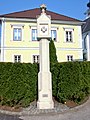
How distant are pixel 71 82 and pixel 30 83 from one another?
216 cm

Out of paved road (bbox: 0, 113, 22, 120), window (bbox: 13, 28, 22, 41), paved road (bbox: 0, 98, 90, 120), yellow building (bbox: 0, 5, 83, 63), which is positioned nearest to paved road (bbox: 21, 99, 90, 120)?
paved road (bbox: 0, 98, 90, 120)

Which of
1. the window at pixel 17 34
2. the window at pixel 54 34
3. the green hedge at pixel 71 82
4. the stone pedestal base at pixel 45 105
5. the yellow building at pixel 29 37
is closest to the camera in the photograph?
the stone pedestal base at pixel 45 105

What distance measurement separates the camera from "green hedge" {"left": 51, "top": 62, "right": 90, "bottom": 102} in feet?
34.5

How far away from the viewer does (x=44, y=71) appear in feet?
34.1

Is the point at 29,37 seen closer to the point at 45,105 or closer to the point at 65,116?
the point at 45,105

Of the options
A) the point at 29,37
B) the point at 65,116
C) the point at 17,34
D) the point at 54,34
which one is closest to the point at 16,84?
the point at 65,116

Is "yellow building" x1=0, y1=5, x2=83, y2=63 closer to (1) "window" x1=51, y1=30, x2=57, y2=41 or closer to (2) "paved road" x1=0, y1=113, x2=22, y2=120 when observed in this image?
(1) "window" x1=51, y1=30, x2=57, y2=41

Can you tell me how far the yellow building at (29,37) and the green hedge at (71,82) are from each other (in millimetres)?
17039

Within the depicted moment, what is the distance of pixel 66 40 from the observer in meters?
29.5

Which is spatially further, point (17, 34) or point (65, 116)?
point (17, 34)

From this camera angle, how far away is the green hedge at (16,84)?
10242 millimetres

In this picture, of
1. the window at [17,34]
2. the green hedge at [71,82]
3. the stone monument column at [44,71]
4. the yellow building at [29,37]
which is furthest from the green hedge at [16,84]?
the window at [17,34]

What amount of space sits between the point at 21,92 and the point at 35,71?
1397 mm

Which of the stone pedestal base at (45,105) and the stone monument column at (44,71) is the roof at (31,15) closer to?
the stone monument column at (44,71)
